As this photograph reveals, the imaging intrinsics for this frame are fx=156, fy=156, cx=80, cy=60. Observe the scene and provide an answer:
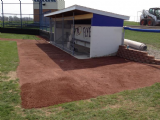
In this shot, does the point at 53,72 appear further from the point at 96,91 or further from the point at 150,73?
the point at 150,73

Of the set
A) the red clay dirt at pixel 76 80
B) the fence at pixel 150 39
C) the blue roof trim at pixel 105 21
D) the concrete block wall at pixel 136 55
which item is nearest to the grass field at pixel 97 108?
the red clay dirt at pixel 76 80

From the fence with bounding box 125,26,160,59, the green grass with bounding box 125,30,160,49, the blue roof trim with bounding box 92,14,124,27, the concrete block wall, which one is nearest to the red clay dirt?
the concrete block wall

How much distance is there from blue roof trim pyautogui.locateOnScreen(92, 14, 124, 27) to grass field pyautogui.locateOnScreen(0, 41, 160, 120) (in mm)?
5873

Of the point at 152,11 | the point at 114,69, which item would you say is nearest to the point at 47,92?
the point at 114,69

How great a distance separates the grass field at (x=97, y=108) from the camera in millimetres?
3811

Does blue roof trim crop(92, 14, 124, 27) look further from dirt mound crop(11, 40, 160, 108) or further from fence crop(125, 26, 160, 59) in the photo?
dirt mound crop(11, 40, 160, 108)

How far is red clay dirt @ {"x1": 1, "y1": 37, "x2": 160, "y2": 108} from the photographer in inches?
195

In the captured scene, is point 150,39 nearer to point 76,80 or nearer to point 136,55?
point 136,55

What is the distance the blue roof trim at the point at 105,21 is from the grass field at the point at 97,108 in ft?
19.3

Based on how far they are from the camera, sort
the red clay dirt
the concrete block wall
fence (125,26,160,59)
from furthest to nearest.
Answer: fence (125,26,160,59), the concrete block wall, the red clay dirt

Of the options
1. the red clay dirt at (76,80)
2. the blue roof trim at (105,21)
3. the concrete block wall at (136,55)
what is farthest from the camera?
the blue roof trim at (105,21)

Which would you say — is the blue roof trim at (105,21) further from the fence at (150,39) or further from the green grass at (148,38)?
the green grass at (148,38)

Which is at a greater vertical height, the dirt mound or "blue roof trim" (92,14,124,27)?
"blue roof trim" (92,14,124,27)

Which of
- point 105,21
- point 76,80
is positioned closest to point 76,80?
point 76,80
